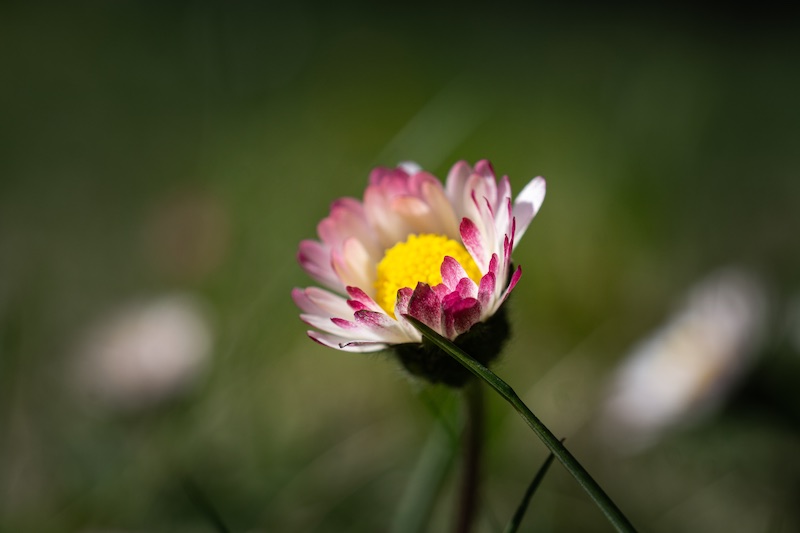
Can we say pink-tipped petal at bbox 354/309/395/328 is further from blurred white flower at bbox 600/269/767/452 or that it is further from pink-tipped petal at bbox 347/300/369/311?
blurred white flower at bbox 600/269/767/452

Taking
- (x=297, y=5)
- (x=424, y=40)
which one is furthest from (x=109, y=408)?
(x=297, y=5)

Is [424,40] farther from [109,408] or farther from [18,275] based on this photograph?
[109,408]

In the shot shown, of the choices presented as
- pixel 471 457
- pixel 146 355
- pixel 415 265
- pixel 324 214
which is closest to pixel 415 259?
pixel 415 265

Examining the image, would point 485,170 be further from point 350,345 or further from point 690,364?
point 690,364

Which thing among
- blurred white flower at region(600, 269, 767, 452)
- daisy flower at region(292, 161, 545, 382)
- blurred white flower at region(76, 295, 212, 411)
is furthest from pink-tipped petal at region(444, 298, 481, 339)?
A: blurred white flower at region(76, 295, 212, 411)

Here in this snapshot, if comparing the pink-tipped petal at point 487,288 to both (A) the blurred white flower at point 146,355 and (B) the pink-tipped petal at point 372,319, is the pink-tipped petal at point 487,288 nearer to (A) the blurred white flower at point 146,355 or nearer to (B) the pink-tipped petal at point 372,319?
(B) the pink-tipped petal at point 372,319

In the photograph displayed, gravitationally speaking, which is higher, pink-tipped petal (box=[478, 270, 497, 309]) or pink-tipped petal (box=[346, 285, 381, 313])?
pink-tipped petal (box=[346, 285, 381, 313])
